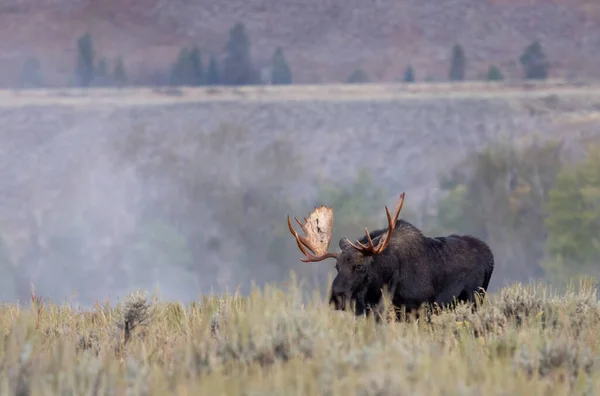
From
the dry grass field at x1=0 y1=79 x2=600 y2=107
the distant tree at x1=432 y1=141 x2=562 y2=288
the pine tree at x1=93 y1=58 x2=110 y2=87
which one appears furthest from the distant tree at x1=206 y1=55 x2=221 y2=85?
the distant tree at x1=432 y1=141 x2=562 y2=288

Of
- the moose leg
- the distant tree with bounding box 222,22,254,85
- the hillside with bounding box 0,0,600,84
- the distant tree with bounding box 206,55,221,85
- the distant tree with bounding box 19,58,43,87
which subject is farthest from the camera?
the hillside with bounding box 0,0,600,84

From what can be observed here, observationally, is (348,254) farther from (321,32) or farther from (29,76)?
(321,32)

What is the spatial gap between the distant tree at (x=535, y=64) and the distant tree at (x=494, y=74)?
2795 mm

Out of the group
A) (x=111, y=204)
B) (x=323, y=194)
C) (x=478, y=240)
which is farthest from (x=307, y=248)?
(x=111, y=204)

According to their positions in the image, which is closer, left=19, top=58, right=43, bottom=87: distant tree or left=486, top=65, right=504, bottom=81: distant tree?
left=19, top=58, right=43, bottom=87: distant tree

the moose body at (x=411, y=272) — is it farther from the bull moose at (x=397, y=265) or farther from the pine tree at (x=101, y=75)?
the pine tree at (x=101, y=75)

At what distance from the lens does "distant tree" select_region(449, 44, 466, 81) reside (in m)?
119

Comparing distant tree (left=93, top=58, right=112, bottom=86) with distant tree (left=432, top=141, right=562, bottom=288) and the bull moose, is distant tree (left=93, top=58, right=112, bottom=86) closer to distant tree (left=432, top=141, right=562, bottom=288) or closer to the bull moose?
distant tree (left=432, top=141, right=562, bottom=288)

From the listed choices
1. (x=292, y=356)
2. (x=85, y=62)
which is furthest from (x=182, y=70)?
(x=292, y=356)

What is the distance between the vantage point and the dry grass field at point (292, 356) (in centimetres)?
600

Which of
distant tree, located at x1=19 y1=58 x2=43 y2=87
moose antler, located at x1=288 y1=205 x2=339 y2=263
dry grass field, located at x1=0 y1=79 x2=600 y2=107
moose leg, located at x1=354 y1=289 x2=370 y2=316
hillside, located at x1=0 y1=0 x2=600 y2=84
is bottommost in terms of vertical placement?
moose leg, located at x1=354 y1=289 x2=370 y2=316

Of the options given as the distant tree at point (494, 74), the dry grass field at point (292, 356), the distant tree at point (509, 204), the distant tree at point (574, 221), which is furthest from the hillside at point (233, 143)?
the dry grass field at point (292, 356)

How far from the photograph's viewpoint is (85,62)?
11600 cm

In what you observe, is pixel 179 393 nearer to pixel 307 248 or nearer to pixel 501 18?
pixel 307 248
